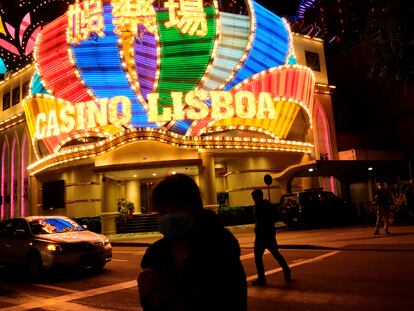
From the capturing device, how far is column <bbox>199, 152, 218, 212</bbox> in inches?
931

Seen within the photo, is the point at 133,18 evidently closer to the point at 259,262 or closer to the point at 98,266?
the point at 98,266

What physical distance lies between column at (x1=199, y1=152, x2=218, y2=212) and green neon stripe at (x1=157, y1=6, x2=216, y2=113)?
4230 millimetres

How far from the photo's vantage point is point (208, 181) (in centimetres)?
2386

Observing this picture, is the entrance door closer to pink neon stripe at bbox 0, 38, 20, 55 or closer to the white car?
the white car

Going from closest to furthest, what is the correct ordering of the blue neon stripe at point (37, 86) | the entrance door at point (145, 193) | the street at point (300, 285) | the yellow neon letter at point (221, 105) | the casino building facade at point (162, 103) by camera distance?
the street at point (300, 285) < the casino building facade at point (162, 103) < the yellow neon letter at point (221, 105) < the blue neon stripe at point (37, 86) < the entrance door at point (145, 193)

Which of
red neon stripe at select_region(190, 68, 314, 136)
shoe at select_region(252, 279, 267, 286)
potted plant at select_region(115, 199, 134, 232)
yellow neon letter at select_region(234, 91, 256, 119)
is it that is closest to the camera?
shoe at select_region(252, 279, 267, 286)

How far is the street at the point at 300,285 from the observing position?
254 inches

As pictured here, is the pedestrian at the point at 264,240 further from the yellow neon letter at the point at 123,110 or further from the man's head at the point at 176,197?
the yellow neon letter at the point at 123,110

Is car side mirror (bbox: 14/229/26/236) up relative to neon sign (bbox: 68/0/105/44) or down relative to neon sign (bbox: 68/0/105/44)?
down

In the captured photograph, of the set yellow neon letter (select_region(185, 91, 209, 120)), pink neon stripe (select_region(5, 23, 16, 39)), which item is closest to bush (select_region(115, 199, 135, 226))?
yellow neon letter (select_region(185, 91, 209, 120))

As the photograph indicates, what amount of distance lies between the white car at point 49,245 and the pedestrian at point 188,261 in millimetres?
8321

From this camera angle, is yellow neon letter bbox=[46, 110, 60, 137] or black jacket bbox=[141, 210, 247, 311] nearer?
black jacket bbox=[141, 210, 247, 311]

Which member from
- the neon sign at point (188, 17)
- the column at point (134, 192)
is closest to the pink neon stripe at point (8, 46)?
the column at point (134, 192)

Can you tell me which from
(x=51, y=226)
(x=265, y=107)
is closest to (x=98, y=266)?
(x=51, y=226)
